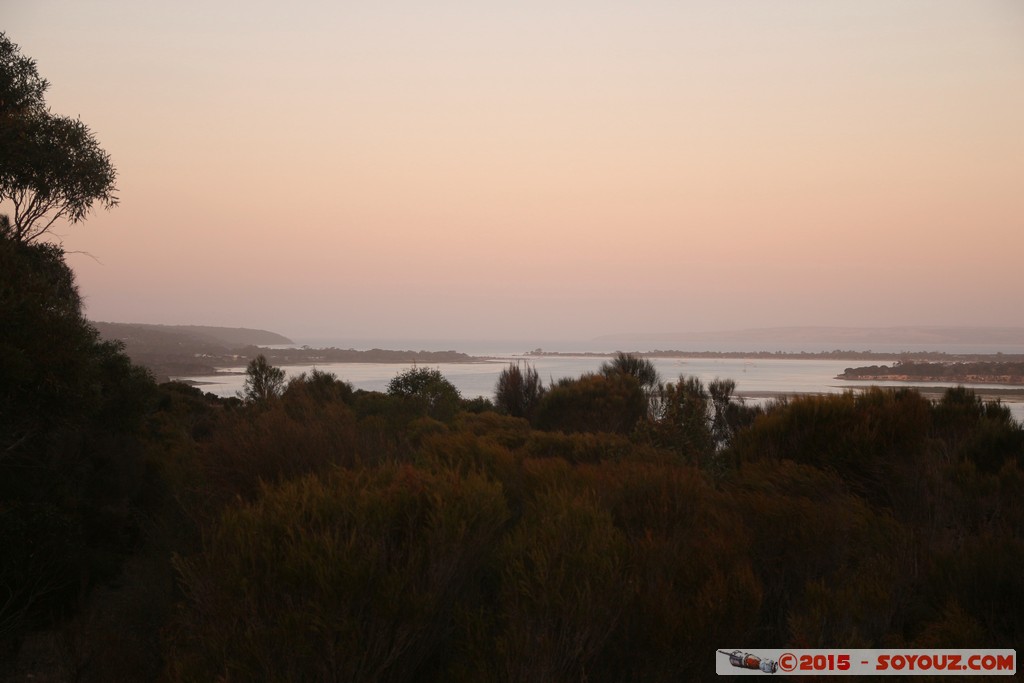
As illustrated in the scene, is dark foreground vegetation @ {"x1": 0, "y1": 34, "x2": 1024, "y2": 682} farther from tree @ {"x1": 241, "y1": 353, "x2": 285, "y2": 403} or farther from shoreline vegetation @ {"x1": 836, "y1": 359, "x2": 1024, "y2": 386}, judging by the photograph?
shoreline vegetation @ {"x1": 836, "y1": 359, "x2": 1024, "y2": 386}

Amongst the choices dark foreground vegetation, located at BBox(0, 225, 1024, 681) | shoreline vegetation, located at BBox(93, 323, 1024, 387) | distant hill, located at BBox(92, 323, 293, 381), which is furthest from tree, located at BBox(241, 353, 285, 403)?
distant hill, located at BBox(92, 323, 293, 381)

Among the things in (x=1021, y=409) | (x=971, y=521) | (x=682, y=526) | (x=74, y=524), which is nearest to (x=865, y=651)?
(x=682, y=526)

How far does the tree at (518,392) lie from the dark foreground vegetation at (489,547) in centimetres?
1145

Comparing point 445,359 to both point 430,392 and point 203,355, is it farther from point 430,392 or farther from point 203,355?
point 430,392

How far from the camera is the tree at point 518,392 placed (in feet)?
70.9

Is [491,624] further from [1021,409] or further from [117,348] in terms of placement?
[1021,409]

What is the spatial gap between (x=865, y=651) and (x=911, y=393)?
6673mm

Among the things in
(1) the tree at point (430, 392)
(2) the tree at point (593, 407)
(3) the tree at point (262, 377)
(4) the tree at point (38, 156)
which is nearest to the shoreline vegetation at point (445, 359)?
(3) the tree at point (262, 377)

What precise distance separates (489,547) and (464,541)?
226 mm

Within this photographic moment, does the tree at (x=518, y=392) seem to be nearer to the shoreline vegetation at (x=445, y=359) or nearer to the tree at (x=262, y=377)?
the tree at (x=262, y=377)

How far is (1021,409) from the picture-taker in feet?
68.4

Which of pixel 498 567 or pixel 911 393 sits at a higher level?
pixel 911 393

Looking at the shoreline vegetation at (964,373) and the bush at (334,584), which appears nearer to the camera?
the bush at (334,584)

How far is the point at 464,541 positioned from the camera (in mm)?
4629
